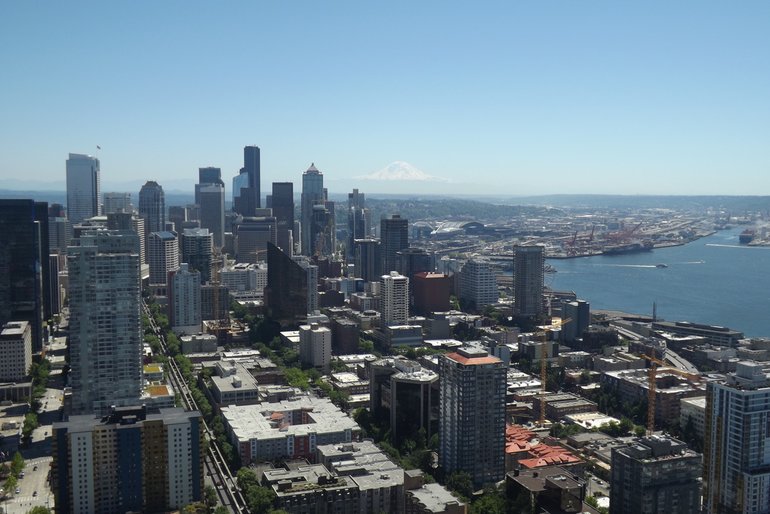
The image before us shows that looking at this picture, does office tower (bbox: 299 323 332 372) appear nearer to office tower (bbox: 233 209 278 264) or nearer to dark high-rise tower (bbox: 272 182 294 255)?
office tower (bbox: 233 209 278 264)

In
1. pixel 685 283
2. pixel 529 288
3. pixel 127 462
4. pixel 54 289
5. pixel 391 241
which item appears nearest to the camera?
pixel 127 462

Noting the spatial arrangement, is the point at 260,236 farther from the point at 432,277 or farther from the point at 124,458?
the point at 124,458

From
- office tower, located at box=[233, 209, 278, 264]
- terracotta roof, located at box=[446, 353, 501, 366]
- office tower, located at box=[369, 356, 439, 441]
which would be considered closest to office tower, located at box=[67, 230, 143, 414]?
office tower, located at box=[369, 356, 439, 441]

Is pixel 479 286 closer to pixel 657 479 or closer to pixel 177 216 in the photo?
pixel 657 479

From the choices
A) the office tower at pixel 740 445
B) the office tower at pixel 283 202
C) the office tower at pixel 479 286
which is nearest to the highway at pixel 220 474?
the office tower at pixel 740 445

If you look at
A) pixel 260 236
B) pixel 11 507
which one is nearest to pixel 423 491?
pixel 11 507

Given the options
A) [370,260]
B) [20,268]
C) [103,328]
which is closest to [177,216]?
[370,260]
